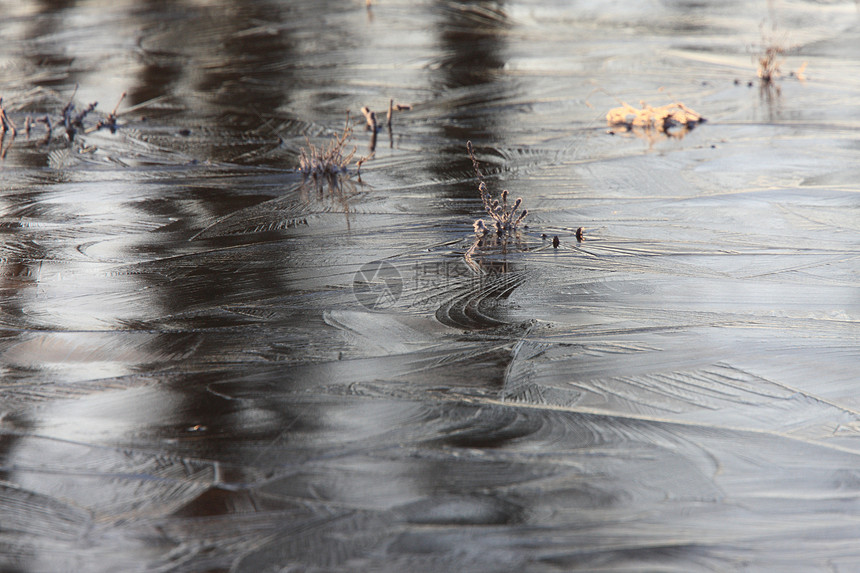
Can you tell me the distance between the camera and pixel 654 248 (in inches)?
152

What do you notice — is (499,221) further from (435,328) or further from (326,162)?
(326,162)

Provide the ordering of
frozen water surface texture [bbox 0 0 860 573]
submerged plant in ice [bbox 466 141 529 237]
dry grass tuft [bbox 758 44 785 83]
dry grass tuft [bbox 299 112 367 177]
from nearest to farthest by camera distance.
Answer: frozen water surface texture [bbox 0 0 860 573], submerged plant in ice [bbox 466 141 529 237], dry grass tuft [bbox 299 112 367 177], dry grass tuft [bbox 758 44 785 83]

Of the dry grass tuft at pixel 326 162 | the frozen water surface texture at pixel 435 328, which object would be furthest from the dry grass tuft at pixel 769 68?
the dry grass tuft at pixel 326 162

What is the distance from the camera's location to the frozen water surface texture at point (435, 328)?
2.18 meters

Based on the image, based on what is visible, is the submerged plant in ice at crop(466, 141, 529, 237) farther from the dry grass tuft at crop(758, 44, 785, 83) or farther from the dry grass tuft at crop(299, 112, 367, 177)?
the dry grass tuft at crop(758, 44, 785, 83)

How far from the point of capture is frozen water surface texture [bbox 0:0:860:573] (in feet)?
7.15

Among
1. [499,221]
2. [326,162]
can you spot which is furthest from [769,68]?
[499,221]

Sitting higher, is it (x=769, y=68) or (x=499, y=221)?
(x=769, y=68)

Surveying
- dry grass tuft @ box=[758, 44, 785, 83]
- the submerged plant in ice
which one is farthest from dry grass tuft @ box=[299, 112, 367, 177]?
dry grass tuft @ box=[758, 44, 785, 83]

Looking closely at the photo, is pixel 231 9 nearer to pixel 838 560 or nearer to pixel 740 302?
pixel 740 302

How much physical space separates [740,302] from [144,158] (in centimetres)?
359

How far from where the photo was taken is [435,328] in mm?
3180

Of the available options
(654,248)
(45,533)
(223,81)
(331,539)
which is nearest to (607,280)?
(654,248)

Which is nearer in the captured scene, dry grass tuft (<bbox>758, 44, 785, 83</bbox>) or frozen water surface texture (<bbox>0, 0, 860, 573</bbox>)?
frozen water surface texture (<bbox>0, 0, 860, 573</bbox>)
